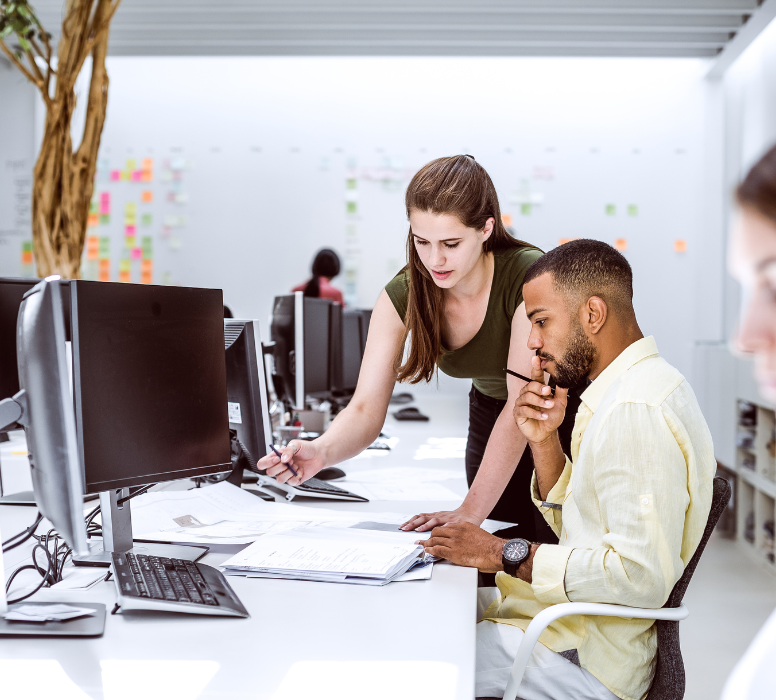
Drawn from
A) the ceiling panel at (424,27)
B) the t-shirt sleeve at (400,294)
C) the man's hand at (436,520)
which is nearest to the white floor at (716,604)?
the t-shirt sleeve at (400,294)

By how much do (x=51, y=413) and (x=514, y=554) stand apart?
0.70m

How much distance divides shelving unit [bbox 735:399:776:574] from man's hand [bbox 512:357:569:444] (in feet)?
8.86

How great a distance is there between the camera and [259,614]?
1035mm

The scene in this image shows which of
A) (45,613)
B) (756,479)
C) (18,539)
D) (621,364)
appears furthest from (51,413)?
(756,479)

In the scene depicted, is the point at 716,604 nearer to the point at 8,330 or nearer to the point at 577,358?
the point at 577,358

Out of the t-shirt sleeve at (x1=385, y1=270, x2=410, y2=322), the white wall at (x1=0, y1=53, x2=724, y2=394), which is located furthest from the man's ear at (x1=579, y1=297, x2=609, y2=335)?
the white wall at (x1=0, y1=53, x2=724, y2=394)

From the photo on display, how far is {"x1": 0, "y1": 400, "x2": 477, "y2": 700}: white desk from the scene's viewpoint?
2.73 ft

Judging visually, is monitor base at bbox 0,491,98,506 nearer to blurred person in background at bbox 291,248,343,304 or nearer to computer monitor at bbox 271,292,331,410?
computer monitor at bbox 271,292,331,410

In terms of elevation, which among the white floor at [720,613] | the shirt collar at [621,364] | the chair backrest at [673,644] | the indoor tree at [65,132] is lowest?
the white floor at [720,613]

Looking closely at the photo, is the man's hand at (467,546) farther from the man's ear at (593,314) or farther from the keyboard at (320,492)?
the keyboard at (320,492)

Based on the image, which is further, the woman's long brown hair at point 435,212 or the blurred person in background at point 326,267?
the blurred person in background at point 326,267

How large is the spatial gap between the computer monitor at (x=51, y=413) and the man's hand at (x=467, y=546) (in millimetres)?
586

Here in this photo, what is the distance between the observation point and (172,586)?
3.49 feet

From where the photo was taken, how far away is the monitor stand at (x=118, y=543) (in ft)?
4.12
